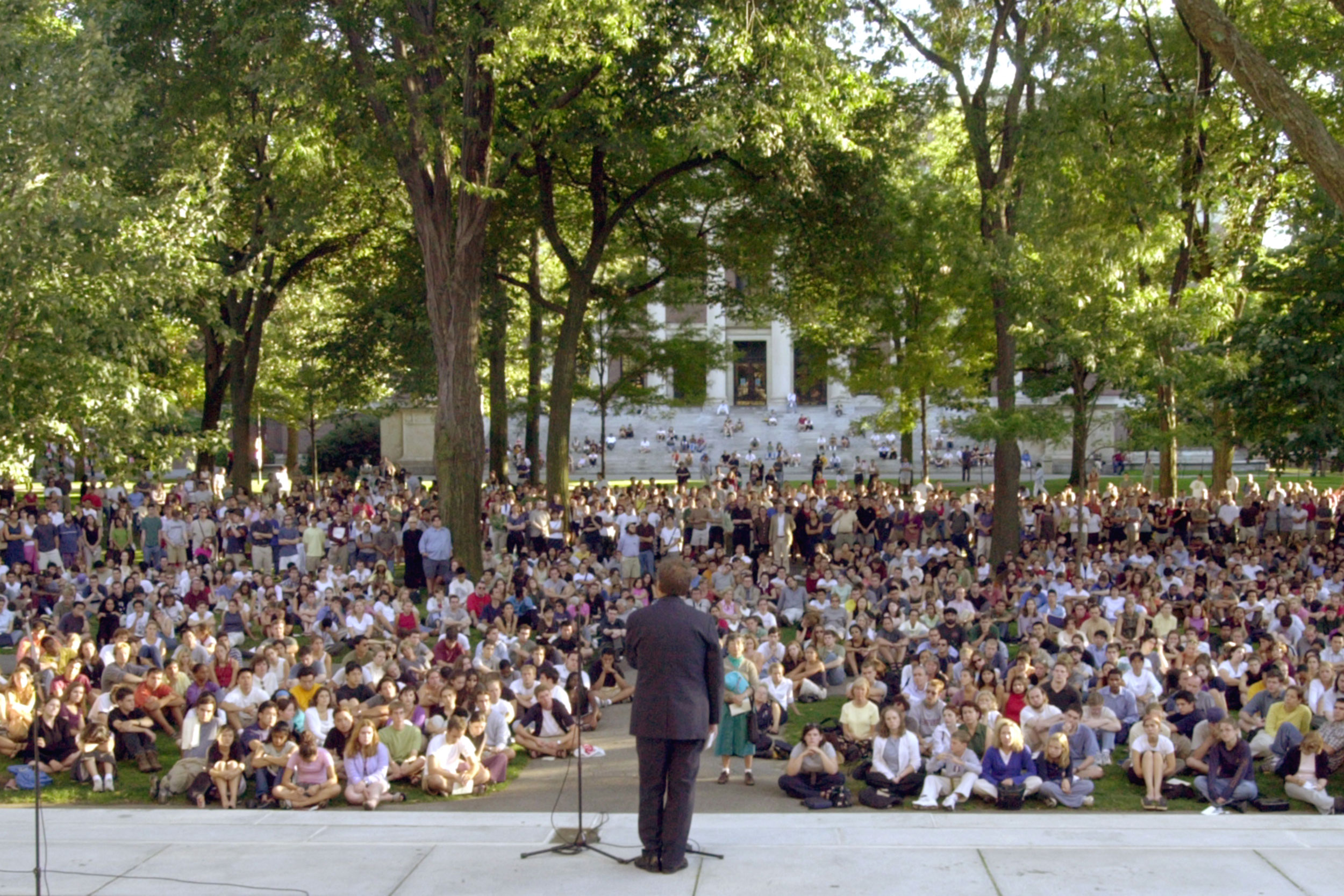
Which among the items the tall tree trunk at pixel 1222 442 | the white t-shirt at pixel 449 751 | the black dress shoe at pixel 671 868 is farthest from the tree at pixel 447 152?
the tall tree trunk at pixel 1222 442

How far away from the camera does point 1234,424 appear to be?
23.2m

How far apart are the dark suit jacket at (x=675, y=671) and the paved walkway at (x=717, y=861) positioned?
788 mm

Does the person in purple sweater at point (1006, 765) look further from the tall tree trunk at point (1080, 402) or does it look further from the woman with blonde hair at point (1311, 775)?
the tall tree trunk at point (1080, 402)

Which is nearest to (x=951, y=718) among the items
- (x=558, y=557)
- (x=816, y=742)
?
(x=816, y=742)

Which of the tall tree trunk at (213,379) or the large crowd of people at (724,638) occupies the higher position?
the tall tree trunk at (213,379)

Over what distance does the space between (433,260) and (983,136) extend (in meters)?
9.63

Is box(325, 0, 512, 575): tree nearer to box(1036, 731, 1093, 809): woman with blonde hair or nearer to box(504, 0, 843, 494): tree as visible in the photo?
box(504, 0, 843, 494): tree

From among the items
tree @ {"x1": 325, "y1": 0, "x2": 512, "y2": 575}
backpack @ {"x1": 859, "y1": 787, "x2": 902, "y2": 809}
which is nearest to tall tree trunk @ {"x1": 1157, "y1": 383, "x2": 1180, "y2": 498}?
tree @ {"x1": 325, "y1": 0, "x2": 512, "y2": 575}

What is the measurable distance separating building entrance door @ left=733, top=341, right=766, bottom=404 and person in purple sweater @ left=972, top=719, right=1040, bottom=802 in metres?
56.3

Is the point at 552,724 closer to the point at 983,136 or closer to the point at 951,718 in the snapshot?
the point at 951,718

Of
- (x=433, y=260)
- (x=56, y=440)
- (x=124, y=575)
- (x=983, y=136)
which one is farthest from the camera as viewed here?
(x=983, y=136)

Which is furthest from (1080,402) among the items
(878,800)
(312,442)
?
(312,442)

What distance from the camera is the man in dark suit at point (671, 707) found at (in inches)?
249

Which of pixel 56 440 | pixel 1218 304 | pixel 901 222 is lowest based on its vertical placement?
pixel 56 440
